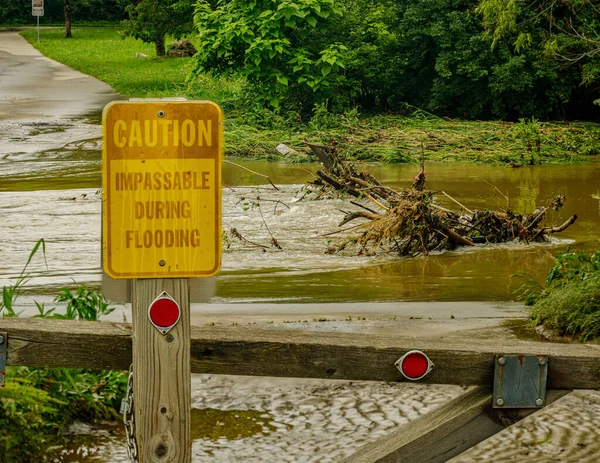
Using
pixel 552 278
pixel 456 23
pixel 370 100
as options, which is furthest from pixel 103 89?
pixel 552 278

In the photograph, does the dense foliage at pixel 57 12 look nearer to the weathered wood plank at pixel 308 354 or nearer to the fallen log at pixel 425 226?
the fallen log at pixel 425 226

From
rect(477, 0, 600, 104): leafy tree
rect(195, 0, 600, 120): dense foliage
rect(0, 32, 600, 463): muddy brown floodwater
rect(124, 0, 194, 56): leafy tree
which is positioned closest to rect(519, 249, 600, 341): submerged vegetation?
rect(0, 32, 600, 463): muddy brown floodwater

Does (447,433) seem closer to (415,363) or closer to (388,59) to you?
(415,363)

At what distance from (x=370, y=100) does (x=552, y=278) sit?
53.9 feet

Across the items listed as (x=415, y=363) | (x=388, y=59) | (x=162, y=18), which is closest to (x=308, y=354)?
(x=415, y=363)

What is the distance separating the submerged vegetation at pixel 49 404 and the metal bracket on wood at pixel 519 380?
220 cm

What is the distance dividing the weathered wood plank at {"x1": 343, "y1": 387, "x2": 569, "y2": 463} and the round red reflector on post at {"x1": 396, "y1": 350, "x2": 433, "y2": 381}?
0.15 metres

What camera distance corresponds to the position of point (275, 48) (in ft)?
66.4

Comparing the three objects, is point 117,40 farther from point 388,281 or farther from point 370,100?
point 388,281

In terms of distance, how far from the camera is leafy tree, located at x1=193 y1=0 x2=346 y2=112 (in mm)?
20438

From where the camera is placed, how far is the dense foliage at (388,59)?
68.0 feet

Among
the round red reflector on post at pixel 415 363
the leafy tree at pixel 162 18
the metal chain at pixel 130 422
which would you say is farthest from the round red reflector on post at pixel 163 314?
the leafy tree at pixel 162 18

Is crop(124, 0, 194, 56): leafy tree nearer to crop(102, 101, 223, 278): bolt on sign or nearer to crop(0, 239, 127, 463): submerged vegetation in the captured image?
crop(0, 239, 127, 463): submerged vegetation

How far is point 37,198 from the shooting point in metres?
13.5
